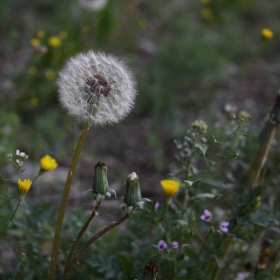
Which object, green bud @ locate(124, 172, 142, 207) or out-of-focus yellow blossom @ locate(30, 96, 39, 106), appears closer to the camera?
green bud @ locate(124, 172, 142, 207)

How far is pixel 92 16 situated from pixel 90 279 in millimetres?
3965

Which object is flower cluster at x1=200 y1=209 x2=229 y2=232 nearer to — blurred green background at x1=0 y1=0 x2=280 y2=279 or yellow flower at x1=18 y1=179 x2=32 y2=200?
yellow flower at x1=18 y1=179 x2=32 y2=200

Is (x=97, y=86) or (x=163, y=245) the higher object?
(x=97, y=86)

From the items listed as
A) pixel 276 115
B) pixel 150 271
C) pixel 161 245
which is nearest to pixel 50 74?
pixel 276 115

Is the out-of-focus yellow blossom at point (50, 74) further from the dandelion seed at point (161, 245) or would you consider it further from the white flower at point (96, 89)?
the dandelion seed at point (161, 245)

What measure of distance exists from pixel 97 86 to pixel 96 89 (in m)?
0.01

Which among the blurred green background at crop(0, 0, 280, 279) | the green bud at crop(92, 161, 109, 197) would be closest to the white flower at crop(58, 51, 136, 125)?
the green bud at crop(92, 161, 109, 197)

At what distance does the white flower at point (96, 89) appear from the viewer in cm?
184

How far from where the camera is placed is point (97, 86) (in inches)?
73.2

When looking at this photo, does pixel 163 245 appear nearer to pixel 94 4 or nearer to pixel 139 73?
pixel 139 73

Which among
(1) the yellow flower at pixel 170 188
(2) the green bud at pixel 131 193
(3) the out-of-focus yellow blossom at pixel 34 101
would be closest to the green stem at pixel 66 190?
(2) the green bud at pixel 131 193

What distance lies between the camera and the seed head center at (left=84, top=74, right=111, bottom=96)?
6.07 feet

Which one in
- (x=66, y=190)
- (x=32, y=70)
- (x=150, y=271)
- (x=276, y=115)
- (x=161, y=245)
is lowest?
(x=32, y=70)

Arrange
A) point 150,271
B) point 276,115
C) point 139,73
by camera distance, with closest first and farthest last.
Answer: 1. point 150,271
2. point 276,115
3. point 139,73
